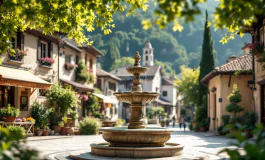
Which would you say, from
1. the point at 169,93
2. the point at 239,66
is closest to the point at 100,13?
the point at 239,66

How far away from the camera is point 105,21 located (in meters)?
11.2

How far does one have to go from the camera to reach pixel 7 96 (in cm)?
2316

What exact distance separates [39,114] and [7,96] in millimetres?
2414

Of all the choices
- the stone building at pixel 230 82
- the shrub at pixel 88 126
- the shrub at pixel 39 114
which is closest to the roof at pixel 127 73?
the stone building at pixel 230 82

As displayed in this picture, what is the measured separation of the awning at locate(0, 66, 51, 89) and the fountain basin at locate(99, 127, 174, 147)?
8.98 m

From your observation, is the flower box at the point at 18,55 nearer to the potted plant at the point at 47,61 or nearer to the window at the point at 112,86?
the potted plant at the point at 47,61

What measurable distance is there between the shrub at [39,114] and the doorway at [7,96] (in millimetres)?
1580

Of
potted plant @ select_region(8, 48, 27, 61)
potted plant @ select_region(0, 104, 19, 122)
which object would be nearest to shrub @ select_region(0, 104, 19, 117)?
potted plant @ select_region(0, 104, 19, 122)

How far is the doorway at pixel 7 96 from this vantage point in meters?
22.6

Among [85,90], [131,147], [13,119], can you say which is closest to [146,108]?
[85,90]

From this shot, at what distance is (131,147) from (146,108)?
201ft

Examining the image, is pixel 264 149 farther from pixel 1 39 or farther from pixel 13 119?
pixel 13 119

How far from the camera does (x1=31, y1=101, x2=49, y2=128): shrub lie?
24.5 m

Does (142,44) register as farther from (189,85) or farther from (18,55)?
(18,55)
